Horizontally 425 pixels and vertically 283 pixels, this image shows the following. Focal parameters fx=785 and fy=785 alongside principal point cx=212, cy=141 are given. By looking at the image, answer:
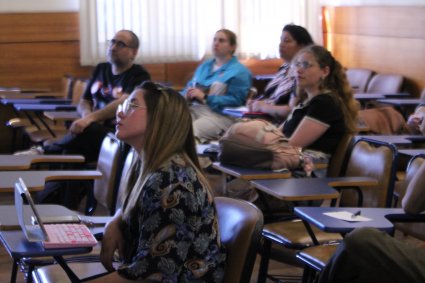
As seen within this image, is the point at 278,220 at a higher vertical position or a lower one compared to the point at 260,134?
lower

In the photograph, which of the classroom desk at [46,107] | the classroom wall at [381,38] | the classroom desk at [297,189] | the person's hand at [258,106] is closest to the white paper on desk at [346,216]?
the classroom desk at [297,189]

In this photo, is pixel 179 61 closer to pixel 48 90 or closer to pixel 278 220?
pixel 48 90

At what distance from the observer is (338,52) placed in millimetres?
8930

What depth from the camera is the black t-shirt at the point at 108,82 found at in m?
5.41

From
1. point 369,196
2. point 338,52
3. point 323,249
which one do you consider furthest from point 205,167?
point 338,52

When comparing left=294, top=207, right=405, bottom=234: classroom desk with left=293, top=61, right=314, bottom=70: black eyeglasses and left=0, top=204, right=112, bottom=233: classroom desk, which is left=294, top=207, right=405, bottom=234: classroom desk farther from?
left=293, top=61, right=314, bottom=70: black eyeglasses

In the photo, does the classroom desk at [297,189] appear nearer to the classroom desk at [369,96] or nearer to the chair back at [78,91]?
the classroom desk at [369,96]

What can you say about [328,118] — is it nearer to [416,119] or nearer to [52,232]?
[416,119]

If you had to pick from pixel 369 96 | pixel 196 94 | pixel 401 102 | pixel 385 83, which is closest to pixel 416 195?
pixel 196 94

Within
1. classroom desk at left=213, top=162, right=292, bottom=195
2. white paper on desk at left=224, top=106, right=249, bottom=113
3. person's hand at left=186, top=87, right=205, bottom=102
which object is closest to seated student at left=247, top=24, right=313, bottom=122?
white paper on desk at left=224, top=106, right=249, bottom=113

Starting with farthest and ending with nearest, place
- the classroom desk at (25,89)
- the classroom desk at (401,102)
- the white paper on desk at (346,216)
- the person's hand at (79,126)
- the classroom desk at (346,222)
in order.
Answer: the classroom desk at (25,89), the classroom desk at (401,102), the person's hand at (79,126), the white paper on desk at (346,216), the classroom desk at (346,222)

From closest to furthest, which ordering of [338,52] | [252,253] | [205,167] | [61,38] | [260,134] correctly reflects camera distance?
[252,253] → [260,134] → [205,167] → [61,38] → [338,52]

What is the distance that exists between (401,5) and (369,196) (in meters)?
4.42

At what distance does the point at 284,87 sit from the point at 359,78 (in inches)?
111
